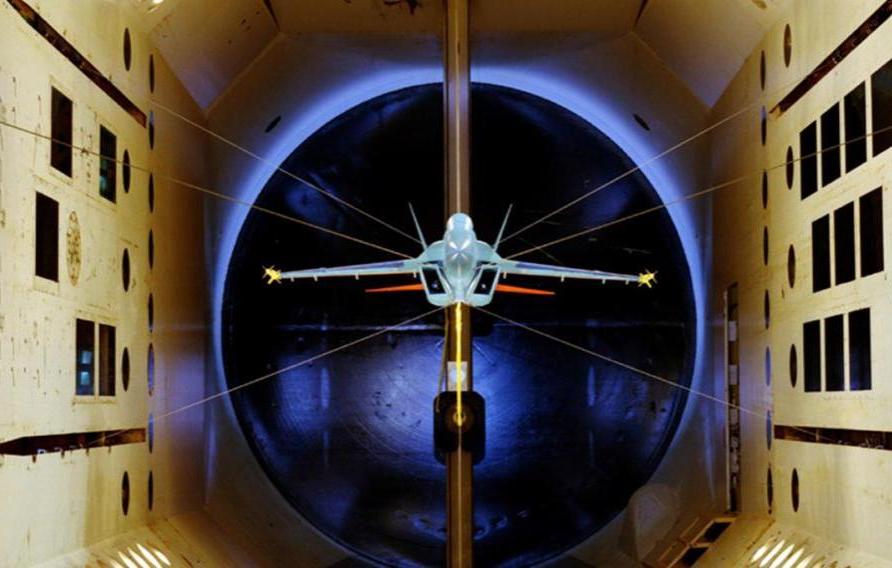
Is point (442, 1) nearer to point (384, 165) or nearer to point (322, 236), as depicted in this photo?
point (384, 165)

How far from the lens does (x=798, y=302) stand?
10594mm

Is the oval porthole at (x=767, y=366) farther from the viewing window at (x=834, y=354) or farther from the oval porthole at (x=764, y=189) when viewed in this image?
the viewing window at (x=834, y=354)

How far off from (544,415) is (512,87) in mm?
4450

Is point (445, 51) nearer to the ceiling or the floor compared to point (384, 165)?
nearer to the ceiling

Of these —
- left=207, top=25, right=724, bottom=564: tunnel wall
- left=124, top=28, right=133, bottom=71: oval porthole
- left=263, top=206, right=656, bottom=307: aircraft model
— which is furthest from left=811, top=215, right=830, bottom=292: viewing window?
left=124, top=28, right=133, bottom=71: oval porthole

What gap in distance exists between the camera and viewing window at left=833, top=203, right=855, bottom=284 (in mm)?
8983

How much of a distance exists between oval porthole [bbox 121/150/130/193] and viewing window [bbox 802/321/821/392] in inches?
245

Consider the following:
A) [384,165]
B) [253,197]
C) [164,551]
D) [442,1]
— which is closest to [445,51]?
[442,1]

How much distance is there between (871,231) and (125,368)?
6.56 meters

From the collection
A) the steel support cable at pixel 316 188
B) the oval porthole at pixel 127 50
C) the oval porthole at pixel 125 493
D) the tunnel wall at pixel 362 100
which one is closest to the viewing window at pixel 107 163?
the oval porthole at pixel 127 50

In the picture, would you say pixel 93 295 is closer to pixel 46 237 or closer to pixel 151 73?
pixel 46 237

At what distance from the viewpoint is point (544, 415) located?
15.7 meters

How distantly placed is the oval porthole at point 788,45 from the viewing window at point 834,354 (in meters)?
2.62

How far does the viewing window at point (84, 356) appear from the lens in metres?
9.38
